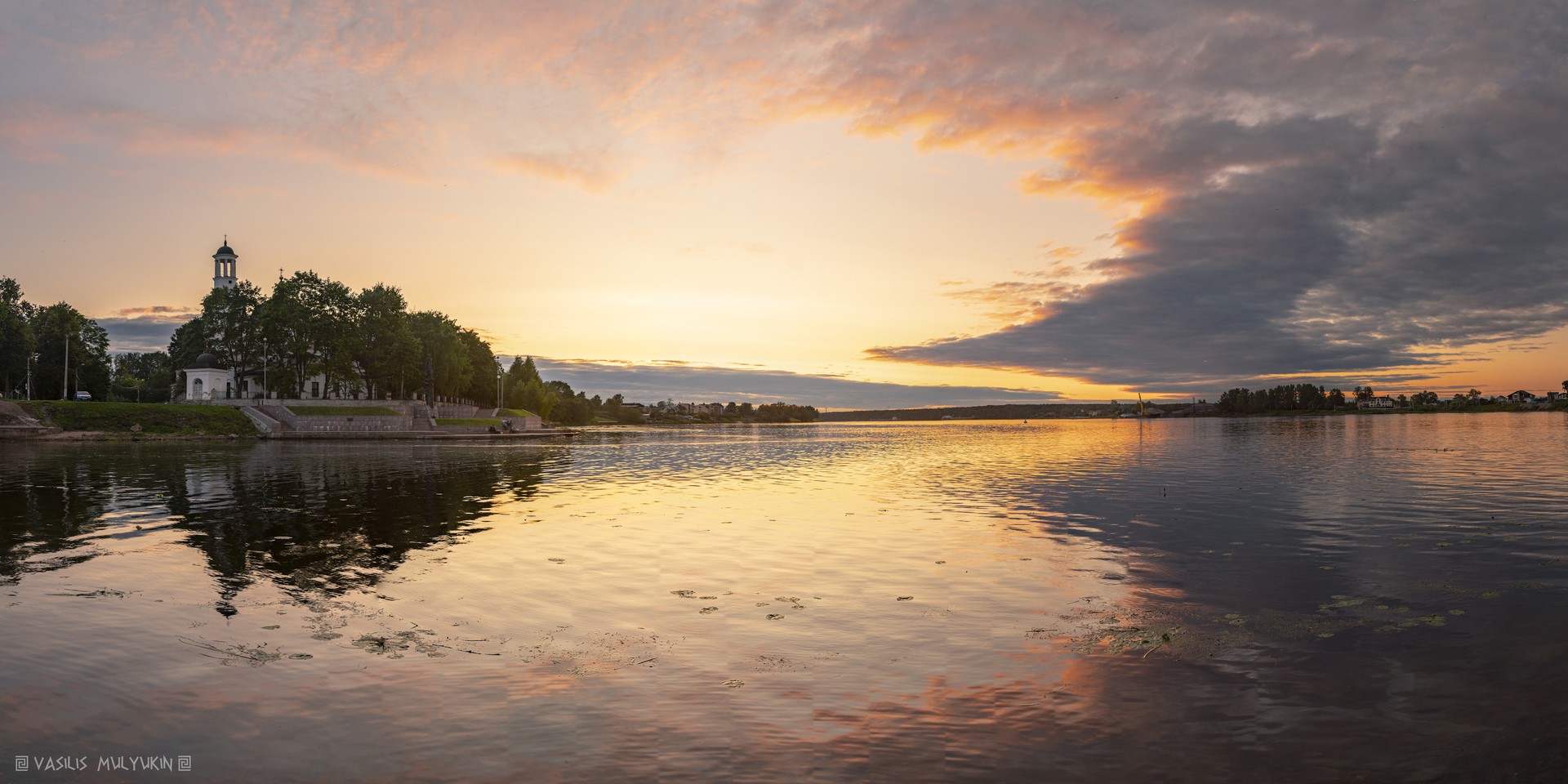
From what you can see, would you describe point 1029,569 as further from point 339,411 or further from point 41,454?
point 339,411

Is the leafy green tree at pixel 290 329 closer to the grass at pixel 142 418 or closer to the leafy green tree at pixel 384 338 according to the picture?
the leafy green tree at pixel 384 338

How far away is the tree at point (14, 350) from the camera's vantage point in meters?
118

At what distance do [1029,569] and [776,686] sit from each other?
11390 millimetres

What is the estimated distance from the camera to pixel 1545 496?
120ft

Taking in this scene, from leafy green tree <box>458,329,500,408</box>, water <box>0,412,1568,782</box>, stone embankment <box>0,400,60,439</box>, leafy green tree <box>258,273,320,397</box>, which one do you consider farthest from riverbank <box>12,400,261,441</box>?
water <box>0,412,1568,782</box>

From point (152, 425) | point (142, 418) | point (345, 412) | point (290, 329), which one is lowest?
point (152, 425)

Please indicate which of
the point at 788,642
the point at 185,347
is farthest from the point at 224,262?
the point at 788,642

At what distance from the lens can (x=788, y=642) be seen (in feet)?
46.5

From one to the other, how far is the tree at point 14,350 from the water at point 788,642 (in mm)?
118822

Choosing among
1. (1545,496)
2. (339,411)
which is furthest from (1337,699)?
(339,411)

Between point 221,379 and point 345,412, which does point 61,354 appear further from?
point 345,412

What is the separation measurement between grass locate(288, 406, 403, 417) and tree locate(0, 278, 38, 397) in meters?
37.7

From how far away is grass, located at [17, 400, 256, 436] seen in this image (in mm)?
101188

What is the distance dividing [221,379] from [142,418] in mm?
28607
